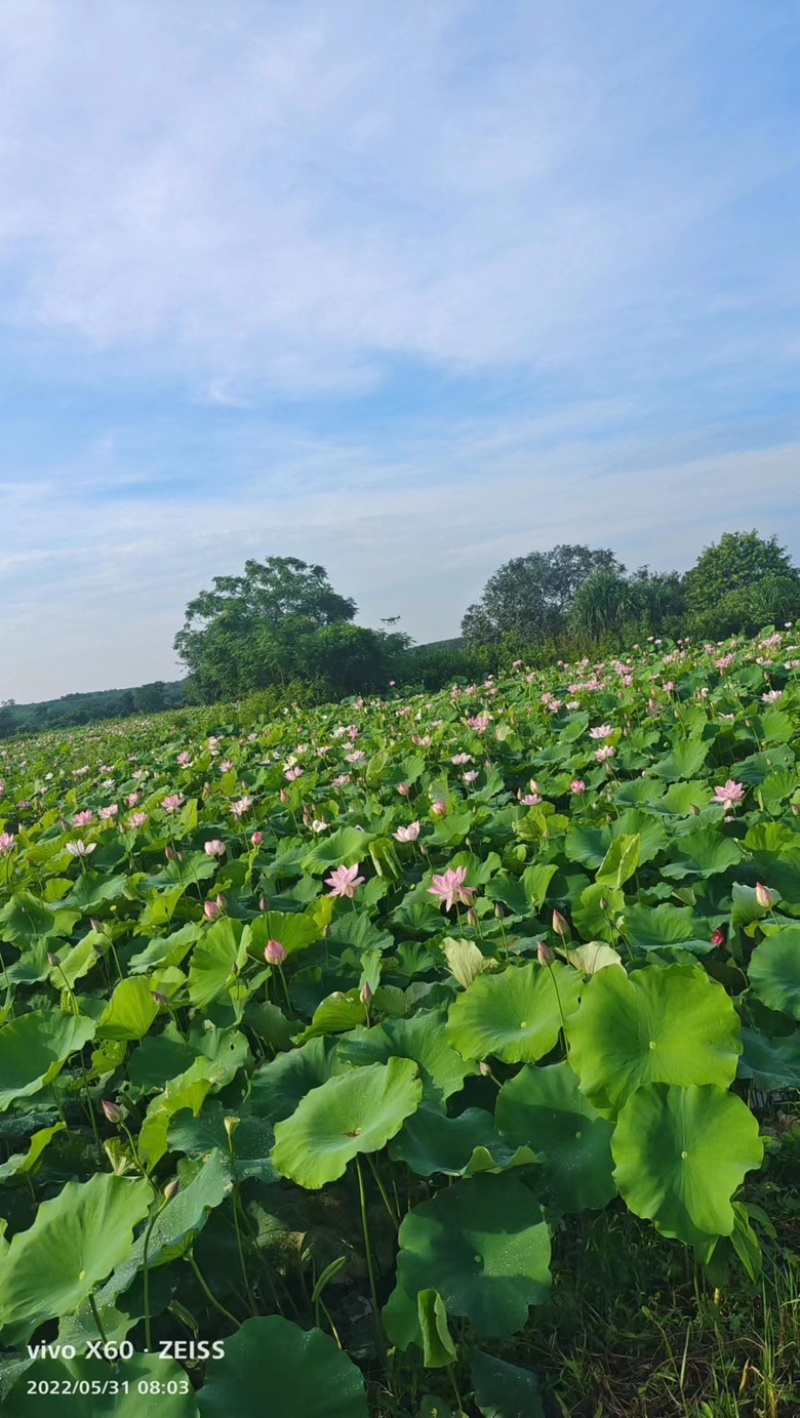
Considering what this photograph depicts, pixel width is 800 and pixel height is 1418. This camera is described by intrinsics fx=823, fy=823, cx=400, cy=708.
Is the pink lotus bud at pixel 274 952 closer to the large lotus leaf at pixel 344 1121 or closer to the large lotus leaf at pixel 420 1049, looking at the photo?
the large lotus leaf at pixel 420 1049

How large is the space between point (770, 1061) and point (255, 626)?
90.5ft

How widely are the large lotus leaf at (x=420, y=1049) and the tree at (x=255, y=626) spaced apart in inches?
654

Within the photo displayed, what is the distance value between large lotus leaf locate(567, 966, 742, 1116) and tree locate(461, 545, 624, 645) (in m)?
39.4

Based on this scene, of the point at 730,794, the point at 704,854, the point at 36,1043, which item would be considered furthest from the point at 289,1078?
the point at 730,794

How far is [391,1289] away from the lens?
153cm

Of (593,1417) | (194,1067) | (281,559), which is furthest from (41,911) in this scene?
(281,559)

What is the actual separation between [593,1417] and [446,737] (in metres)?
4.65

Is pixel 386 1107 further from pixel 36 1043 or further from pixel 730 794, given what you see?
pixel 730 794

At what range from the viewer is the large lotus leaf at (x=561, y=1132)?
1.43 m

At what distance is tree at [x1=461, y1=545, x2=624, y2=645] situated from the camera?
46.0 metres

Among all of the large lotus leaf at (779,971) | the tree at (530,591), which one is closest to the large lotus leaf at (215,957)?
the large lotus leaf at (779,971)

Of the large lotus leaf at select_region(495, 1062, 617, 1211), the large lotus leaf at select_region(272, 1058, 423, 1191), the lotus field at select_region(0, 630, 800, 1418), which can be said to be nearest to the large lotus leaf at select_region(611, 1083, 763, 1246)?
the lotus field at select_region(0, 630, 800, 1418)

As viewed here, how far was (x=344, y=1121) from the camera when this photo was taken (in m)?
1.51

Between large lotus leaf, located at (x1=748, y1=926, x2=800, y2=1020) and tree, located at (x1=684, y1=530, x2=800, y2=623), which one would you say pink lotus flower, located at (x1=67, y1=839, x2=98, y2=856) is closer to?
large lotus leaf, located at (x1=748, y1=926, x2=800, y2=1020)
